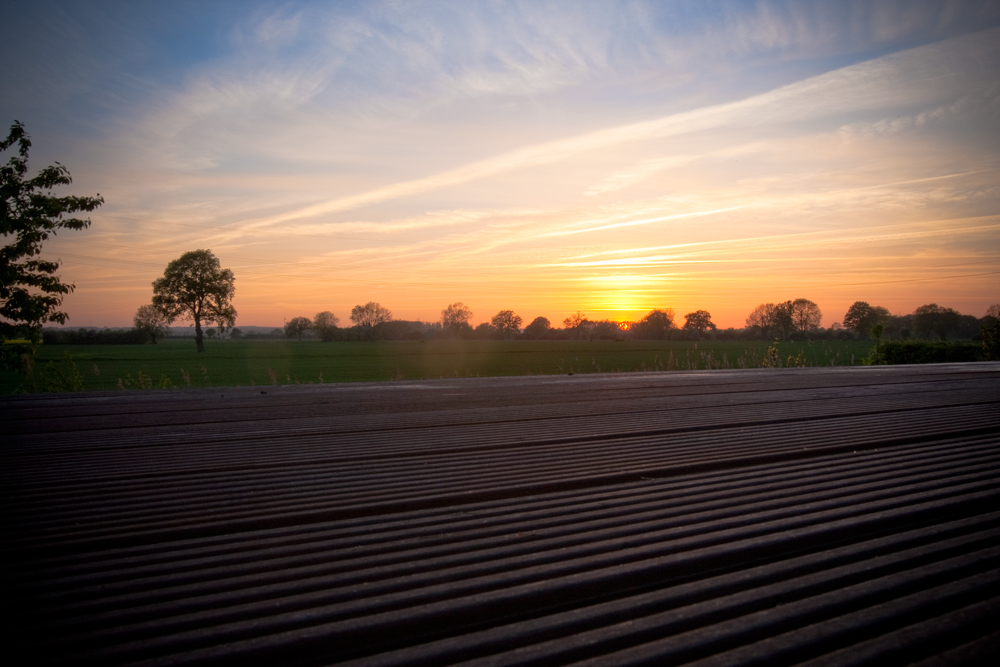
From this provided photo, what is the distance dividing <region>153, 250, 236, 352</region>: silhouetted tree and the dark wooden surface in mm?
48816

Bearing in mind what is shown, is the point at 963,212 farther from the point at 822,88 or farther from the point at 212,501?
the point at 212,501

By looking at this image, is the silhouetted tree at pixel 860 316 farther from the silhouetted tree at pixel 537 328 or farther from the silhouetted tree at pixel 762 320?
the silhouetted tree at pixel 537 328

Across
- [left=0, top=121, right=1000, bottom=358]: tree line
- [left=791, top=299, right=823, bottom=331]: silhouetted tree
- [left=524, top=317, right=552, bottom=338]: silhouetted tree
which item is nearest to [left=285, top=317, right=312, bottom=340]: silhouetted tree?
[left=0, top=121, right=1000, bottom=358]: tree line

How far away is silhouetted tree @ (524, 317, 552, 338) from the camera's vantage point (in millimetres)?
59062

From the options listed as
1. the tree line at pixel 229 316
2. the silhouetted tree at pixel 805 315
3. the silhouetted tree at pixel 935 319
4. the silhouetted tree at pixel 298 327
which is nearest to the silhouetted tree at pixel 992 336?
the tree line at pixel 229 316

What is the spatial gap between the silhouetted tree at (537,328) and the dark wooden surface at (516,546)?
Result: 184ft

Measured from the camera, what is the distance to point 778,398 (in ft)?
14.2

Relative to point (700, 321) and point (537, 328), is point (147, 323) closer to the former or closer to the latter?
point (537, 328)

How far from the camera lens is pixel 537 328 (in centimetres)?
5953

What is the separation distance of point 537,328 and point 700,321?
59.2 ft

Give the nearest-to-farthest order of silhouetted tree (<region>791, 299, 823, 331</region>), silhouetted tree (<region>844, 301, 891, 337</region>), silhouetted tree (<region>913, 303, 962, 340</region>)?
silhouetted tree (<region>913, 303, 962, 340</region>) → silhouetted tree (<region>844, 301, 891, 337</region>) → silhouetted tree (<region>791, 299, 823, 331</region>)

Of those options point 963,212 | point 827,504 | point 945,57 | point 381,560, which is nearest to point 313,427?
point 381,560

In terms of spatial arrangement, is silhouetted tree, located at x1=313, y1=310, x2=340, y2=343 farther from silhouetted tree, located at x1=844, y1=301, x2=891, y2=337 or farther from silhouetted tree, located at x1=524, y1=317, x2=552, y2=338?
silhouetted tree, located at x1=844, y1=301, x2=891, y2=337

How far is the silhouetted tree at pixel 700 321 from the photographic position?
197 feet
